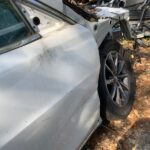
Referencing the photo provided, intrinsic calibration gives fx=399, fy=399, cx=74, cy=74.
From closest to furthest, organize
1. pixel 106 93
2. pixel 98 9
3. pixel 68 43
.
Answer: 1. pixel 68 43
2. pixel 106 93
3. pixel 98 9

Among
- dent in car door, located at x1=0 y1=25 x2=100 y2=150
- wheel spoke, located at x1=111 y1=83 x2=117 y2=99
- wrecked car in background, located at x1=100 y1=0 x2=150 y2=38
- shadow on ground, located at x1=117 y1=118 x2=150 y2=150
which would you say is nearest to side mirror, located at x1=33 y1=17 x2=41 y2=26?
dent in car door, located at x1=0 y1=25 x2=100 y2=150

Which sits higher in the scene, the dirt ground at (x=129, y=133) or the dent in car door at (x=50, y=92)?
the dent in car door at (x=50, y=92)

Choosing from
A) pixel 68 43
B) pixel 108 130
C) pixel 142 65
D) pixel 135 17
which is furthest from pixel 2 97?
pixel 135 17

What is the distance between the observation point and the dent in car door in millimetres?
2396

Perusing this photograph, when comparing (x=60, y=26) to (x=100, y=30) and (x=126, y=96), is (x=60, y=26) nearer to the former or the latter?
(x=100, y=30)

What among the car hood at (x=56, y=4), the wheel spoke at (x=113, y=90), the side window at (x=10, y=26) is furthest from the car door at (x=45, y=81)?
the wheel spoke at (x=113, y=90)

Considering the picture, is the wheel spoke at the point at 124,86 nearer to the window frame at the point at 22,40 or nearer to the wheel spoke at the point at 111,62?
the wheel spoke at the point at 111,62

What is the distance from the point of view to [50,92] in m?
2.75

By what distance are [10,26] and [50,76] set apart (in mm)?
459

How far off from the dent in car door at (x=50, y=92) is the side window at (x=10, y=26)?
108mm

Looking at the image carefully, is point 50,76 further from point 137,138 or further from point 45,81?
point 137,138

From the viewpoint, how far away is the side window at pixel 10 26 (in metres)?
2.76

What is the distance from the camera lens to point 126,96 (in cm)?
452

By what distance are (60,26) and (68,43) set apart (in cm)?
26
